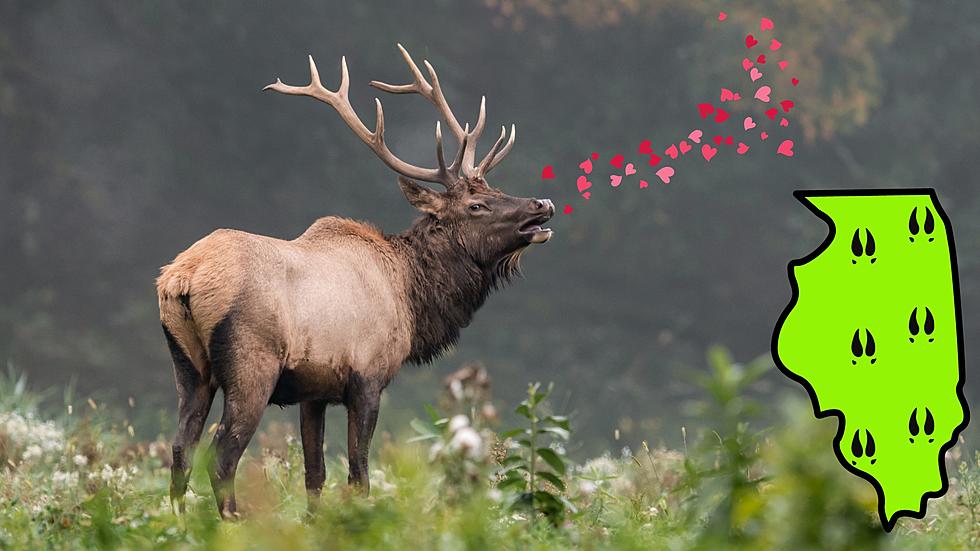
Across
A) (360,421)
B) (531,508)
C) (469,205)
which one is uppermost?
(469,205)

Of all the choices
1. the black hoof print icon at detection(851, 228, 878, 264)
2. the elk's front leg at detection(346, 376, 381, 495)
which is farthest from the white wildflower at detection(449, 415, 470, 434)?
the elk's front leg at detection(346, 376, 381, 495)

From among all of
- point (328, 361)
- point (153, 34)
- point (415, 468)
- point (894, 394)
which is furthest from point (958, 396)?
point (153, 34)

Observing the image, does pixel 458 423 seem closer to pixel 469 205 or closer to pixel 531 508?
pixel 531 508

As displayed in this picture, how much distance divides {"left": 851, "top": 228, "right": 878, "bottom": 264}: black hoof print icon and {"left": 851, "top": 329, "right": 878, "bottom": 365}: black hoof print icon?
0.75 feet

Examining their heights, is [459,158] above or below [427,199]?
above

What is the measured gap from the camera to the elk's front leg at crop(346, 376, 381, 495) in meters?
5.52

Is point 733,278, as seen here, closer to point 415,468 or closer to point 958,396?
point 958,396

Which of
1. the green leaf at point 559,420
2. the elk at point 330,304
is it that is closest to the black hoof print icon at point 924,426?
the green leaf at point 559,420

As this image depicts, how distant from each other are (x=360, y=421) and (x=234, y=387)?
0.65 m

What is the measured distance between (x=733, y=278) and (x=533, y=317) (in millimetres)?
2290

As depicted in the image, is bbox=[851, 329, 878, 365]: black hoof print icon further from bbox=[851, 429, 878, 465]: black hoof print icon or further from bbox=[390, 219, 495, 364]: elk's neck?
bbox=[390, 219, 495, 364]: elk's neck

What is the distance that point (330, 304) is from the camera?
5430 mm

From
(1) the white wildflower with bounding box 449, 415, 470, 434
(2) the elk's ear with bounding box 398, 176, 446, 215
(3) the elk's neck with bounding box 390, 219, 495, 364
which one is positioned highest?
(2) the elk's ear with bounding box 398, 176, 446, 215

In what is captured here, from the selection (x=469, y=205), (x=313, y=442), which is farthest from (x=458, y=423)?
(x=469, y=205)
